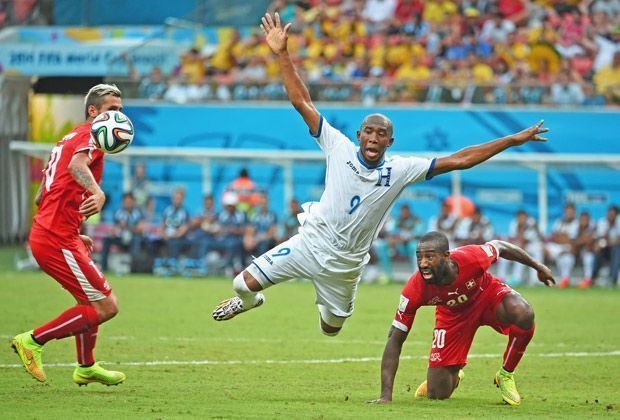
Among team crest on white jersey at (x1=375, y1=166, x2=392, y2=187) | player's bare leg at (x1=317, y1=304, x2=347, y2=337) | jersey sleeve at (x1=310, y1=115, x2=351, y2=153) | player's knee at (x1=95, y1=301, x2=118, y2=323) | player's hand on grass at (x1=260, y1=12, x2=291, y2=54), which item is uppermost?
player's hand on grass at (x1=260, y1=12, x2=291, y2=54)

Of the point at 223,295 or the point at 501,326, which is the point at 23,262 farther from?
the point at 501,326

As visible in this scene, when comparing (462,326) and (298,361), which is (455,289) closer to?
(462,326)

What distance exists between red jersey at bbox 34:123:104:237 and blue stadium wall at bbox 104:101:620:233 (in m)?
16.2

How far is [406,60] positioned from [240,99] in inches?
163

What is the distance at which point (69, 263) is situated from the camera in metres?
9.79

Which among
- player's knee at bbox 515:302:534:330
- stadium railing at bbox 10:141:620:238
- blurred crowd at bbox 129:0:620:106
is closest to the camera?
player's knee at bbox 515:302:534:330

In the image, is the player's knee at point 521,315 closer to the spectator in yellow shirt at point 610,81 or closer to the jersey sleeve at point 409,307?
the jersey sleeve at point 409,307

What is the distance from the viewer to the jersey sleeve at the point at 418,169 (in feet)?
31.8

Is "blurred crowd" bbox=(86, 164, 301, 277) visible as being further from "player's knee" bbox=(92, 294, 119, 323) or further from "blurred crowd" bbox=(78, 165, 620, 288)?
"player's knee" bbox=(92, 294, 119, 323)

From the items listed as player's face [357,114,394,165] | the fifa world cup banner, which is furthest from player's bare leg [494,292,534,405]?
the fifa world cup banner

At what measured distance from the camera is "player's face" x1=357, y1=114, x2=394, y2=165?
9461mm

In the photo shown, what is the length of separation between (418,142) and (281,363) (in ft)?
46.5

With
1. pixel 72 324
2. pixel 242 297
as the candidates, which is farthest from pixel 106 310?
pixel 242 297

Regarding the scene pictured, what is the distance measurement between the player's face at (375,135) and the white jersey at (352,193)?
0.59 ft
